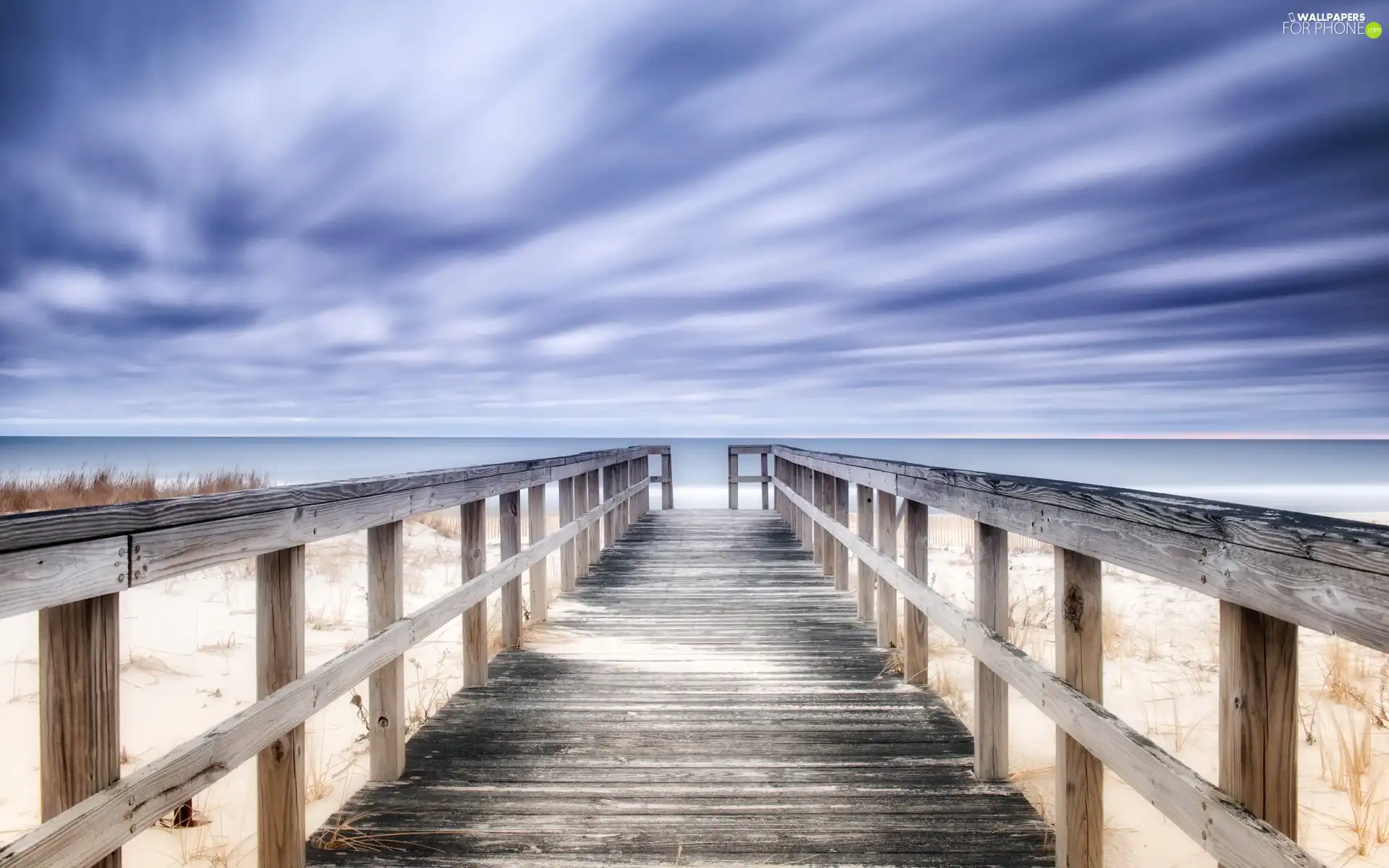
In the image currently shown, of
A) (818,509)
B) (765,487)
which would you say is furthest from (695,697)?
(765,487)

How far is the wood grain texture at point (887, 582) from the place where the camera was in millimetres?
4355

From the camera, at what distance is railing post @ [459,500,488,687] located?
→ 3.91 metres

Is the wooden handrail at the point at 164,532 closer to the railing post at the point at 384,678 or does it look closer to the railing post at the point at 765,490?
the railing post at the point at 384,678

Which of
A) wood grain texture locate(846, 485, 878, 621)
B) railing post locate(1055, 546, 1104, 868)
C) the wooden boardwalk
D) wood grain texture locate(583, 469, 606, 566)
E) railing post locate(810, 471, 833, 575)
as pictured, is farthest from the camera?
wood grain texture locate(583, 469, 606, 566)

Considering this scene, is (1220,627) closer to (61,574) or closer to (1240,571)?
(1240,571)

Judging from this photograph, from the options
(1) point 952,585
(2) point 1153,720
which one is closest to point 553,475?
(2) point 1153,720

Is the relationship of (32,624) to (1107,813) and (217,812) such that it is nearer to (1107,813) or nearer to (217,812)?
(217,812)

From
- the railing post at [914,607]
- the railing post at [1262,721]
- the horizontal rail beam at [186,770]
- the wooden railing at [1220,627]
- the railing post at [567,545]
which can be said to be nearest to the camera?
the wooden railing at [1220,627]

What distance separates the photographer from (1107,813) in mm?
3199

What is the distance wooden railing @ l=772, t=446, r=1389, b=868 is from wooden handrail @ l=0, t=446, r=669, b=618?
2235 mm

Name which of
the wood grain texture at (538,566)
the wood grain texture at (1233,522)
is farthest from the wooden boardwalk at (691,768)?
the wood grain texture at (1233,522)

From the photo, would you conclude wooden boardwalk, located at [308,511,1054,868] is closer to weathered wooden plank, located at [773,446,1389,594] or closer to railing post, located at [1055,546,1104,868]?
railing post, located at [1055,546,1104,868]

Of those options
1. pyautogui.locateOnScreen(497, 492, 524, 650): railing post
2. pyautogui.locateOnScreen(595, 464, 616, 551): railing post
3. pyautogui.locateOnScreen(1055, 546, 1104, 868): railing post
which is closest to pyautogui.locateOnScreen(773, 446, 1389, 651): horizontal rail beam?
pyautogui.locateOnScreen(1055, 546, 1104, 868): railing post

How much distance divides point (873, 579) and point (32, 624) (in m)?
7.10
